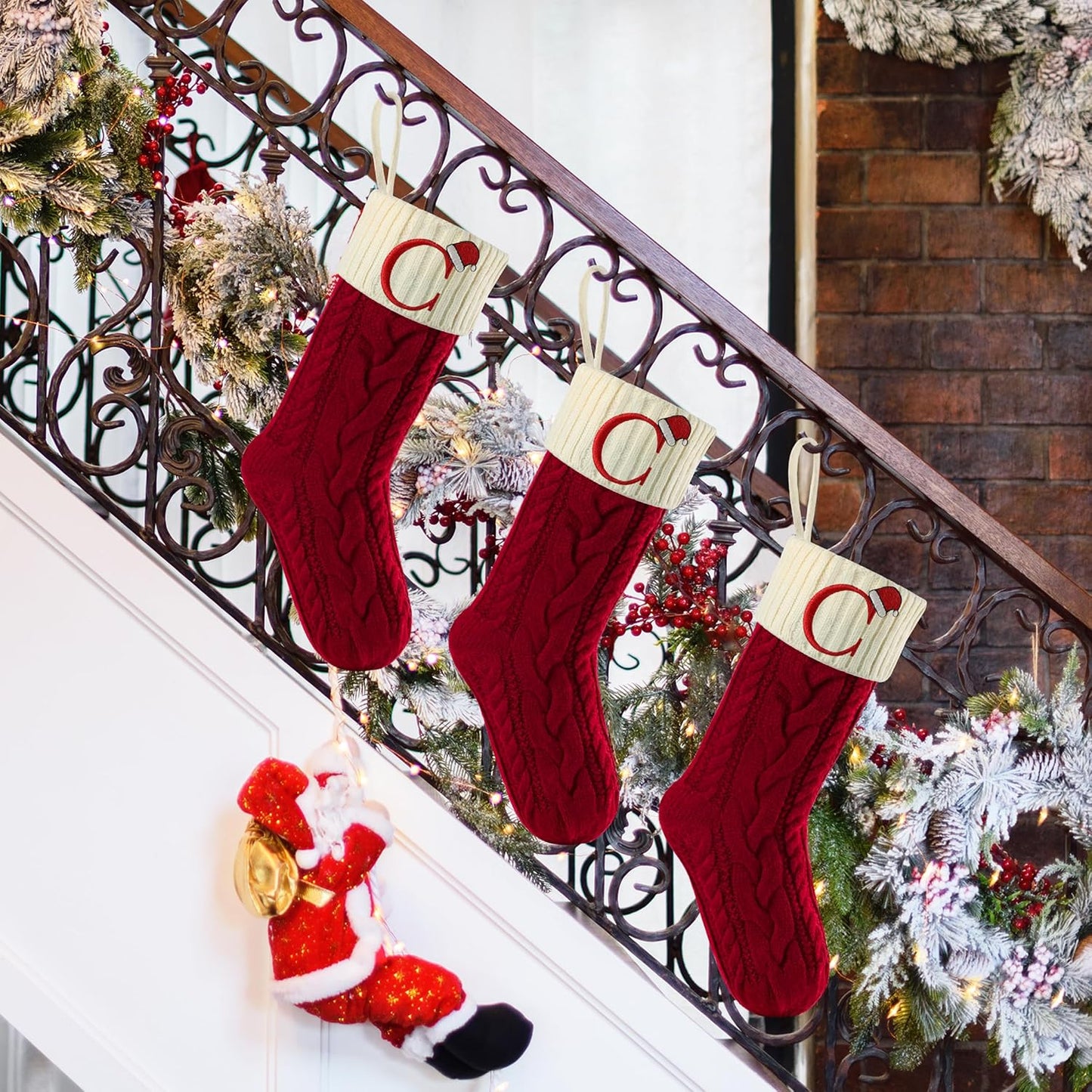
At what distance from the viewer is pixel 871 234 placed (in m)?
2.81

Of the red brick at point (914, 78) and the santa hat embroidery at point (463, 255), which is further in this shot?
the red brick at point (914, 78)

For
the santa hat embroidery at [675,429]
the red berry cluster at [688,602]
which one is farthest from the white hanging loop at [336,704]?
the santa hat embroidery at [675,429]

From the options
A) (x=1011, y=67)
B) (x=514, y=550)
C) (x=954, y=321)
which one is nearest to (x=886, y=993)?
(x=514, y=550)

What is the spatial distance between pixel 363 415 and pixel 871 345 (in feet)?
5.74

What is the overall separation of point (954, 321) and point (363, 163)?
5.51 ft

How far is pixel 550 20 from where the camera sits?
3.23 m

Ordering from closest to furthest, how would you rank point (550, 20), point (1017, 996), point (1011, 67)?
point (1017, 996) → point (1011, 67) → point (550, 20)

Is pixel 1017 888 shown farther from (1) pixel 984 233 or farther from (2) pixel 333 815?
(1) pixel 984 233

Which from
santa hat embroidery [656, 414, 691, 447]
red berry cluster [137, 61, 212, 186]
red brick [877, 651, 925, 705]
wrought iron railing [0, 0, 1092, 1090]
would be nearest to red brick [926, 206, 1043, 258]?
red brick [877, 651, 925, 705]

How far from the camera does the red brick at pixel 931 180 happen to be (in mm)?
2803

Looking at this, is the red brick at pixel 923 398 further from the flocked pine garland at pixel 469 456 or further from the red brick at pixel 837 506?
the flocked pine garland at pixel 469 456

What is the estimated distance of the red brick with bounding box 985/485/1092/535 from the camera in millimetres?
2783

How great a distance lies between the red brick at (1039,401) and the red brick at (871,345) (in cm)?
21

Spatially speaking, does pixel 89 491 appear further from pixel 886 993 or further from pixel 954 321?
pixel 954 321
